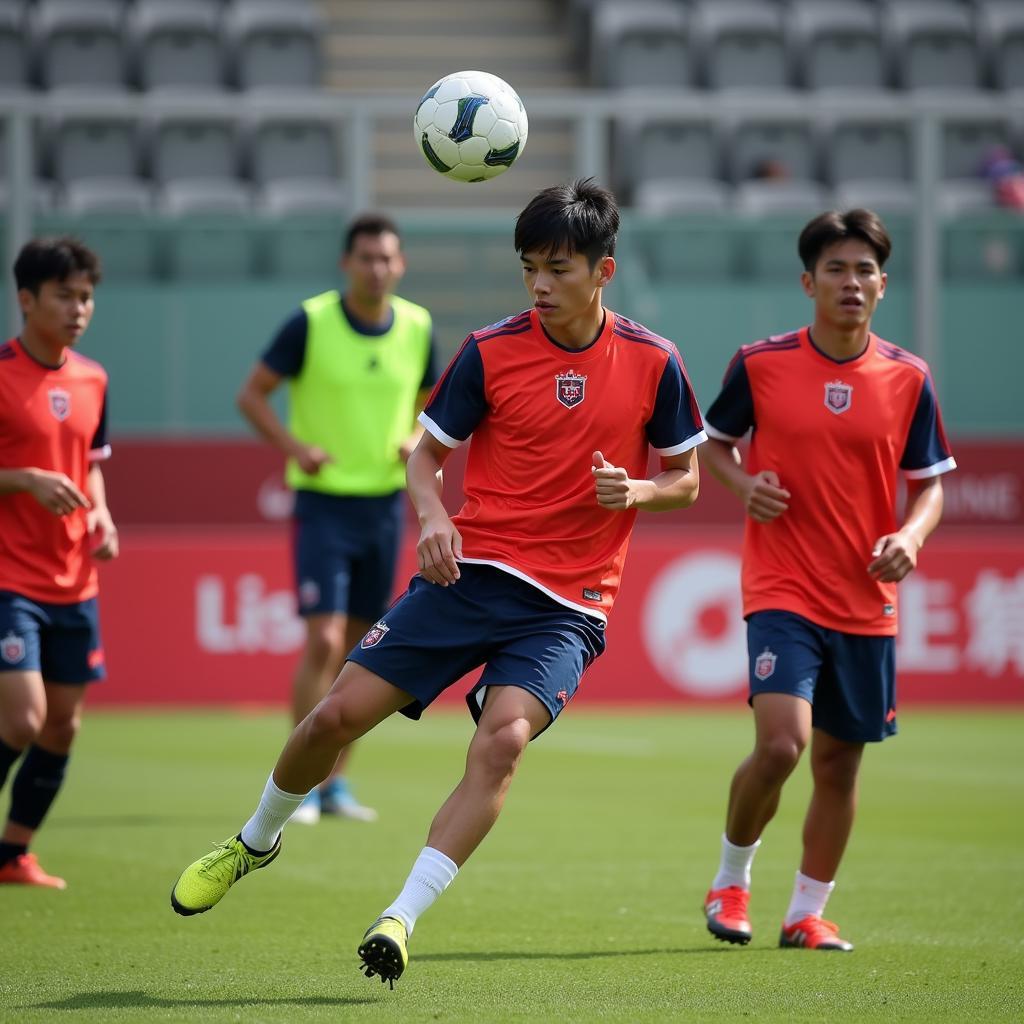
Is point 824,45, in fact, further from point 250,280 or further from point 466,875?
point 466,875

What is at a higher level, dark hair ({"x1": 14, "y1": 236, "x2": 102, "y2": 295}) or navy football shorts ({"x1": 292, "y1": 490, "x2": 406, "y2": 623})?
dark hair ({"x1": 14, "y1": 236, "x2": 102, "y2": 295})

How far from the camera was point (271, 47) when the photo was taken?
67.9 ft

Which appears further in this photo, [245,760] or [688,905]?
[245,760]

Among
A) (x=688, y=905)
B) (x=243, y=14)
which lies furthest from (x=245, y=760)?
(x=243, y=14)

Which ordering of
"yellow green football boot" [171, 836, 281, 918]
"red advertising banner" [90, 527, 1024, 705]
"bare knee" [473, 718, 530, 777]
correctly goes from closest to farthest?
1. "bare knee" [473, 718, 530, 777]
2. "yellow green football boot" [171, 836, 281, 918]
3. "red advertising banner" [90, 527, 1024, 705]

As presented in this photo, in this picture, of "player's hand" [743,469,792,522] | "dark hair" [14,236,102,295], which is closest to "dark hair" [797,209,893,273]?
"player's hand" [743,469,792,522]

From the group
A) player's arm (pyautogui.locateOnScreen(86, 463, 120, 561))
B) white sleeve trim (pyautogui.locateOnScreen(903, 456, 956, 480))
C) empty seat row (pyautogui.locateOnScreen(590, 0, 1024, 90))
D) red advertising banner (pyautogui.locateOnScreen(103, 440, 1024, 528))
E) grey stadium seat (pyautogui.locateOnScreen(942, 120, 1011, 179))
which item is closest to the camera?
white sleeve trim (pyautogui.locateOnScreen(903, 456, 956, 480))

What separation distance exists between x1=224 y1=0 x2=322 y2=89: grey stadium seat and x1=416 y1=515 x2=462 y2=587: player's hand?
52.1 ft

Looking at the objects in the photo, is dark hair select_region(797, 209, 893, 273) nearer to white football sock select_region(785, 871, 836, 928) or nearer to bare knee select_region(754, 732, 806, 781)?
bare knee select_region(754, 732, 806, 781)

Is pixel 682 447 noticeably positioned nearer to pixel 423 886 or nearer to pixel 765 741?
pixel 765 741

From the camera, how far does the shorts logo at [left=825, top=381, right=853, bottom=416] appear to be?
21.1ft

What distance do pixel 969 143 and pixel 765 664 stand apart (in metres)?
12.6

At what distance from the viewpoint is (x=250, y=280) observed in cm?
1591

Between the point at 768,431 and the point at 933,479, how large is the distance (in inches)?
24.2
